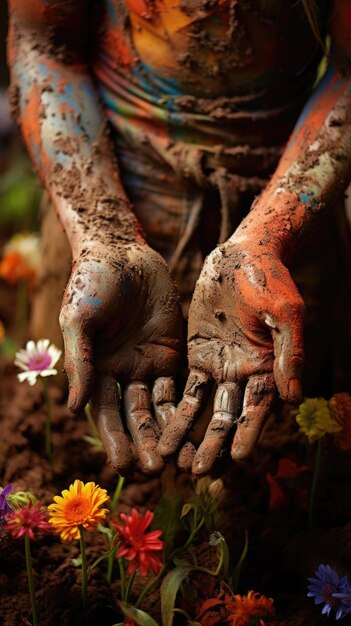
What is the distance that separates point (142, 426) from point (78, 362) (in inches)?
5.4

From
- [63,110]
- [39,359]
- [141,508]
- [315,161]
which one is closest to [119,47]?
[63,110]

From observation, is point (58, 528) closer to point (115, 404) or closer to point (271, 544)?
point (115, 404)

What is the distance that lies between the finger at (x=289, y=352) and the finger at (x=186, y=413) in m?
0.15

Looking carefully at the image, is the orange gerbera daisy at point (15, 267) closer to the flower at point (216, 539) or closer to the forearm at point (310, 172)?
the forearm at point (310, 172)

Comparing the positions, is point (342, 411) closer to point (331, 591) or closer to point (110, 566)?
point (331, 591)

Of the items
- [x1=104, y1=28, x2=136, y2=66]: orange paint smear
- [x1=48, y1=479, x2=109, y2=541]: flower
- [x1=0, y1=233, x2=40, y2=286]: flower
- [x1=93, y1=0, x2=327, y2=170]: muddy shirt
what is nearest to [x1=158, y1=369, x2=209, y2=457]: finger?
[x1=48, y1=479, x2=109, y2=541]: flower

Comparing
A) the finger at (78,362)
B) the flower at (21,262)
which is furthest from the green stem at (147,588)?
the flower at (21,262)

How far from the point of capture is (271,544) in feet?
4.58

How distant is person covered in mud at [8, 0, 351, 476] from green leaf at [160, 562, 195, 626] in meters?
0.16

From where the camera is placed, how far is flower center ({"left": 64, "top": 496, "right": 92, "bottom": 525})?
3.69ft

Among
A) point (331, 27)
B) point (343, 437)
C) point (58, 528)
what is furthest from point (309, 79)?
point (58, 528)

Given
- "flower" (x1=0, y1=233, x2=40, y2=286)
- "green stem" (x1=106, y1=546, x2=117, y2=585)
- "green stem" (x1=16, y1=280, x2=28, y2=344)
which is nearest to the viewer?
"green stem" (x1=106, y1=546, x2=117, y2=585)

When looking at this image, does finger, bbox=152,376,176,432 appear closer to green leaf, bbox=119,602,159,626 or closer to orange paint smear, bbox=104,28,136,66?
green leaf, bbox=119,602,159,626

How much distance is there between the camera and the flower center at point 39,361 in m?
1.47
